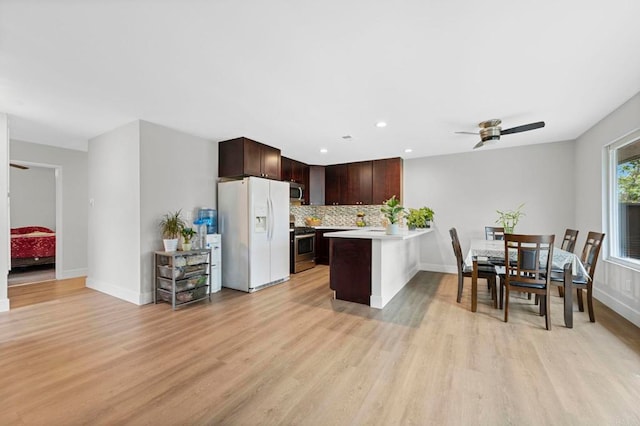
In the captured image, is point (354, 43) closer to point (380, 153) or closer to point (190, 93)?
point (190, 93)

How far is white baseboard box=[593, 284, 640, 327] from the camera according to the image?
2850 mm

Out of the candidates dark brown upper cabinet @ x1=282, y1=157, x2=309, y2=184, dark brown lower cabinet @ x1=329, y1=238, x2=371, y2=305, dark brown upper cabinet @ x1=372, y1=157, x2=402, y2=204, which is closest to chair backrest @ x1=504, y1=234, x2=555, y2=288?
dark brown lower cabinet @ x1=329, y1=238, x2=371, y2=305

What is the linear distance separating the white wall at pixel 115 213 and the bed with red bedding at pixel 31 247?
8.16 feet

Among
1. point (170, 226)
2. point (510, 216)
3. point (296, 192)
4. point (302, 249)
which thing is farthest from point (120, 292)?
point (510, 216)

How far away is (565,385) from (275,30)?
3.15 metres

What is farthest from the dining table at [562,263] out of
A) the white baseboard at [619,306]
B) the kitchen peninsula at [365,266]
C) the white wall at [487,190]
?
the white wall at [487,190]

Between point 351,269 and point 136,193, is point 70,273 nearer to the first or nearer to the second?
point 136,193

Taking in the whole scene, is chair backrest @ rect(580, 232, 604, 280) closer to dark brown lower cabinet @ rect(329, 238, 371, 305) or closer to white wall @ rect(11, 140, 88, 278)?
dark brown lower cabinet @ rect(329, 238, 371, 305)

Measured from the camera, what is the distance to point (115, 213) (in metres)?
3.83

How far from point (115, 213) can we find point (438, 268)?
19.0 feet

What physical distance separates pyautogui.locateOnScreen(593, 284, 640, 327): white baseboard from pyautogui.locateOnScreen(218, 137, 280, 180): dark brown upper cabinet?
4918 millimetres

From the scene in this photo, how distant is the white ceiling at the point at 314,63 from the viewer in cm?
167

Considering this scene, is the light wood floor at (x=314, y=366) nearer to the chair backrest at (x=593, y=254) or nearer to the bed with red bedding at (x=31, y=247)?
the chair backrest at (x=593, y=254)

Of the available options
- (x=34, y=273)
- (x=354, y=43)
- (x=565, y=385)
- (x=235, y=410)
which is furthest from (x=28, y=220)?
(x=565, y=385)
